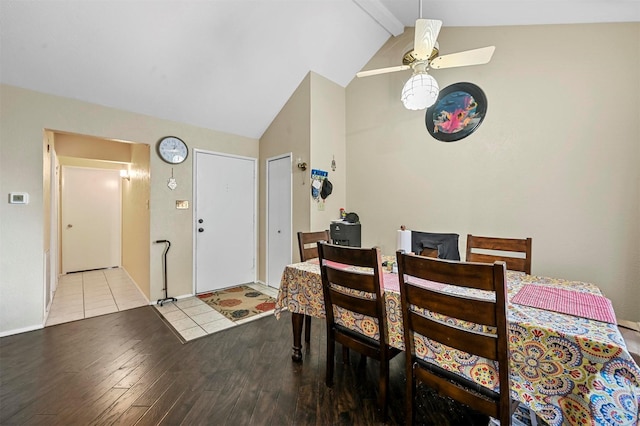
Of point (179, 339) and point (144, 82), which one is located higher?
point (144, 82)

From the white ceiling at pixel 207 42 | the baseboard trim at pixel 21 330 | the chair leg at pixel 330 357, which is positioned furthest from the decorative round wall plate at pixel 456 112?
A: the baseboard trim at pixel 21 330

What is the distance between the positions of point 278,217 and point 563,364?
342 cm

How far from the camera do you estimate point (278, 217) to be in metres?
3.98

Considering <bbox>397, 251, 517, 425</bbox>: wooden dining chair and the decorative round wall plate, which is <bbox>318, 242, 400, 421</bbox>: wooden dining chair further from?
the decorative round wall plate

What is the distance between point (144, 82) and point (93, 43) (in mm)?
523

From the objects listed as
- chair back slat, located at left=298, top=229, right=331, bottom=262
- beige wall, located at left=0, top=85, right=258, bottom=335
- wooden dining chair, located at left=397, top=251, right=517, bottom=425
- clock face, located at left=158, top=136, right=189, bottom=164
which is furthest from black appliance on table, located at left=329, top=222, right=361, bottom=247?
beige wall, located at left=0, top=85, right=258, bottom=335

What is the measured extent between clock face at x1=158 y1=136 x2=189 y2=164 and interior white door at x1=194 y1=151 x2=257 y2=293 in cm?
18

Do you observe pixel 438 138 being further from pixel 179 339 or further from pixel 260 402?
pixel 179 339

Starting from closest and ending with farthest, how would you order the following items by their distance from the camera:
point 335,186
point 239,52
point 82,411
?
point 82,411
point 239,52
point 335,186

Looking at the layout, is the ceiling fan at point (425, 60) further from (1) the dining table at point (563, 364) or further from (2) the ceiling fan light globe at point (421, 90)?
(1) the dining table at point (563, 364)

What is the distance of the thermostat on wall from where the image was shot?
2508 millimetres

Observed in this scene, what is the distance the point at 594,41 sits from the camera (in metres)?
2.26

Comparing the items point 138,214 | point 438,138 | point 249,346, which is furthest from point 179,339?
point 438,138

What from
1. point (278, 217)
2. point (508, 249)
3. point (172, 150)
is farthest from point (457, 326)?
point (172, 150)
